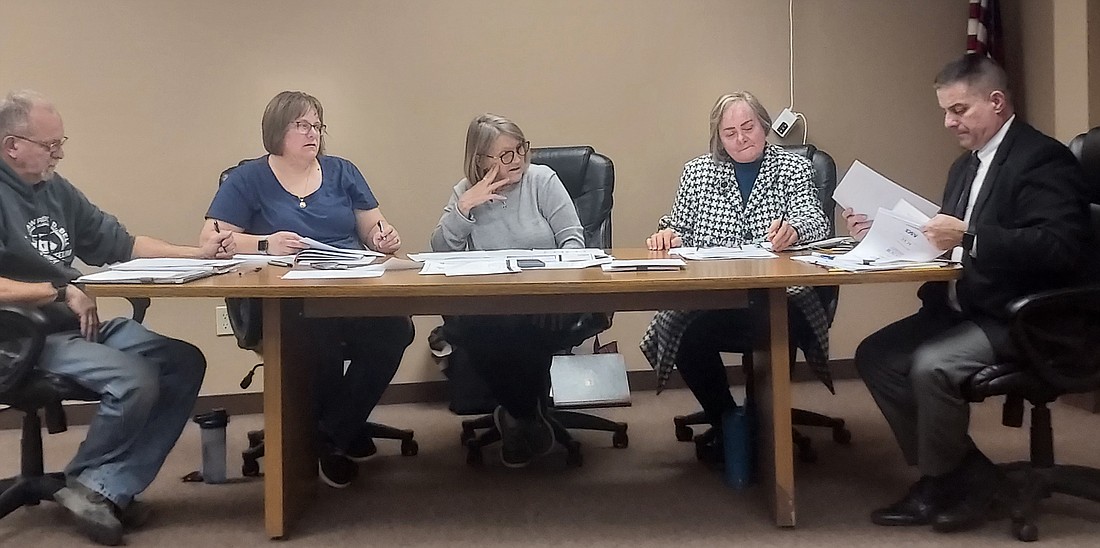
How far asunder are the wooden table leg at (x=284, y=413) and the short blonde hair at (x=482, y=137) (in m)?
0.71

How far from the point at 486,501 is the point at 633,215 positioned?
162 cm

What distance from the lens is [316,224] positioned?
8.55 ft

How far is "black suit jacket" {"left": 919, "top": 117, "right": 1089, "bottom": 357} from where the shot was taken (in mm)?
1867

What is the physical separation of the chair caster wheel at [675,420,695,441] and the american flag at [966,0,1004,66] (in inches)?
76.3

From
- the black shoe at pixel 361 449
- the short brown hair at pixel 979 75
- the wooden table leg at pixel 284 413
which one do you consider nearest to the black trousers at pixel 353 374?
the black shoe at pixel 361 449

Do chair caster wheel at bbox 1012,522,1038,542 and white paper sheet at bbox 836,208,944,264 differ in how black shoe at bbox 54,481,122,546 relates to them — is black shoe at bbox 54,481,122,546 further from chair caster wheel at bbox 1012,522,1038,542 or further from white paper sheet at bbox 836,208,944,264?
chair caster wheel at bbox 1012,522,1038,542

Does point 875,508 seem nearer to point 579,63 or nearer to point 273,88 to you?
point 579,63

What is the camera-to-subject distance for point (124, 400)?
6.55 ft

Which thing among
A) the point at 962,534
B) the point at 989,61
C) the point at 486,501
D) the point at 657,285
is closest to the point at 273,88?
the point at 486,501

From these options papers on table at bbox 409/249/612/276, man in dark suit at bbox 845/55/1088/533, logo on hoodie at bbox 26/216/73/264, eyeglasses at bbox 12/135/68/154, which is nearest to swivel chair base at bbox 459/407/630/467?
papers on table at bbox 409/249/612/276

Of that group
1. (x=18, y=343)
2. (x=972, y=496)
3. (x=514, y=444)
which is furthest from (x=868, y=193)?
(x=18, y=343)

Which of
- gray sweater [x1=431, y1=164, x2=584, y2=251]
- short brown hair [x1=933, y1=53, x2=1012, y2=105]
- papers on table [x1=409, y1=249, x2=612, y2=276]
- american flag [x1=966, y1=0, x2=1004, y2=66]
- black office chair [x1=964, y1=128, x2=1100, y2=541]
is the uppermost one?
american flag [x1=966, y1=0, x2=1004, y2=66]

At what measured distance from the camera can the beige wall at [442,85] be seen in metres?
3.27

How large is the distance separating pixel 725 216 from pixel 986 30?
1.70 metres
